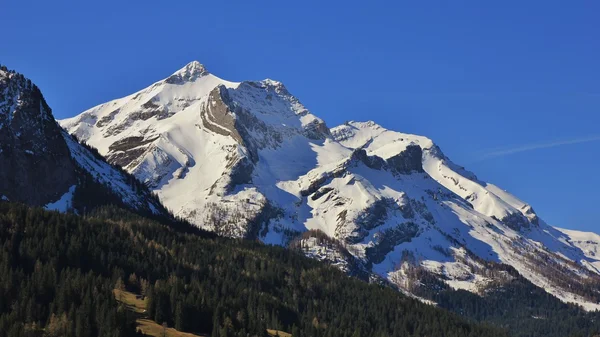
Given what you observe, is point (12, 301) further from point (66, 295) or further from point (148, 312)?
point (148, 312)

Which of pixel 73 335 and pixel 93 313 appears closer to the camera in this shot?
pixel 73 335

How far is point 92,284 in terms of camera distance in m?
195

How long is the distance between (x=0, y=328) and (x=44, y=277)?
32.6 meters

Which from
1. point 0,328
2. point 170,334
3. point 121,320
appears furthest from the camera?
point 170,334

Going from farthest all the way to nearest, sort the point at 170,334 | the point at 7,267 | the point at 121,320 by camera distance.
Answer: the point at 7,267
the point at 170,334
the point at 121,320

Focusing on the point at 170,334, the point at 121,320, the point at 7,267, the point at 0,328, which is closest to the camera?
the point at 0,328

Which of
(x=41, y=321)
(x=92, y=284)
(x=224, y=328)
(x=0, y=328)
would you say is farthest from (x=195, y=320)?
(x=0, y=328)

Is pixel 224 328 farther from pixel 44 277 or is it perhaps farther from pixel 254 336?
pixel 44 277

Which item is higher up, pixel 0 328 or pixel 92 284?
pixel 92 284

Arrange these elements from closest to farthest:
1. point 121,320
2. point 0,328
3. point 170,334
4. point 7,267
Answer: point 0,328 < point 121,320 < point 170,334 < point 7,267

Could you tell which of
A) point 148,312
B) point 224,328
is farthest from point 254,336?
point 148,312

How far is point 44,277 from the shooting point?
632 feet

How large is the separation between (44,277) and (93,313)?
21847 millimetres

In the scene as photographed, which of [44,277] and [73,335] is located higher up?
[44,277]
